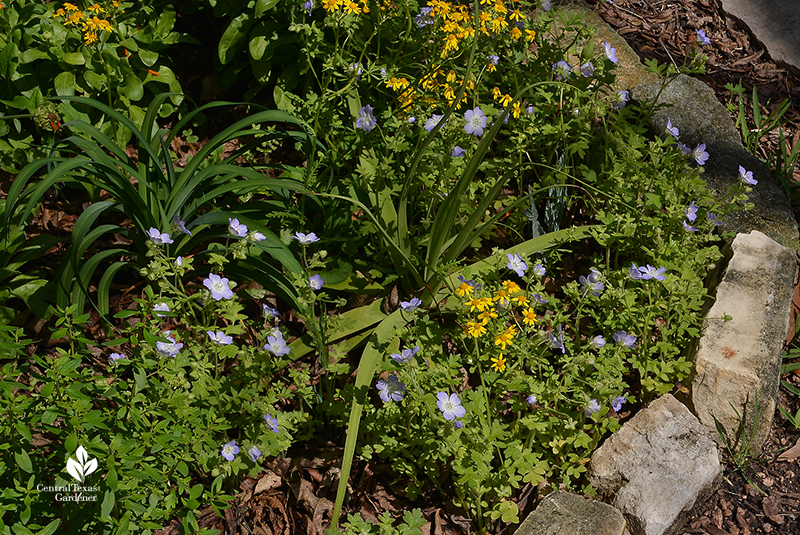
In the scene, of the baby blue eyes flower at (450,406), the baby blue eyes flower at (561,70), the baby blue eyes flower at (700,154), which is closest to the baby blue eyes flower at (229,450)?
the baby blue eyes flower at (450,406)

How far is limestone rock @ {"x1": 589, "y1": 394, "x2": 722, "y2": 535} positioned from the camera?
6.13 ft

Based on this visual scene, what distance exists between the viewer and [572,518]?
5.92 feet

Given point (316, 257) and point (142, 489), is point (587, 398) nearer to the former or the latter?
point (316, 257)

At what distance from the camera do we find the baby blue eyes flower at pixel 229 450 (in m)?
1.76

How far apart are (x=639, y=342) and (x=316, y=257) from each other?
123cm

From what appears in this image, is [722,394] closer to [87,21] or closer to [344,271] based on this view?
[344,271]

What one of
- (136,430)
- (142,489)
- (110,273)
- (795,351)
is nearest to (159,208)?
(110,273)

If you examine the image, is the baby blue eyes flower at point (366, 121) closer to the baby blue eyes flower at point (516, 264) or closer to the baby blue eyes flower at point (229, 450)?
the baby blue eyes flower at point (516, 264)

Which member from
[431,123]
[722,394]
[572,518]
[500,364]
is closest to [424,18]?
[431,123]

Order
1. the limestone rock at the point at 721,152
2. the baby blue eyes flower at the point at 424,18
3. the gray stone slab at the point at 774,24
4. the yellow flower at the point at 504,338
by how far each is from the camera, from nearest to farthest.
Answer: the yellow flower at the point at 504,338 < the baby blue eyes flower at the point at 424,18 < the limestone rock at the point at 721,152 < the gray stone slab at the point at 774,24

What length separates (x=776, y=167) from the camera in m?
3.00

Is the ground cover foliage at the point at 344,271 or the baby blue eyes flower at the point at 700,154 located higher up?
the baby blue eyes flower at the point at 700,154

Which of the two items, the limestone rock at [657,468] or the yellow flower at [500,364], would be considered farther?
the yellow flower at [500,364]

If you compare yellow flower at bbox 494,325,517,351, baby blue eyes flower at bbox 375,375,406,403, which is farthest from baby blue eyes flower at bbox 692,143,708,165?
baby blue eyes flower at bbox 375,375,406,403
